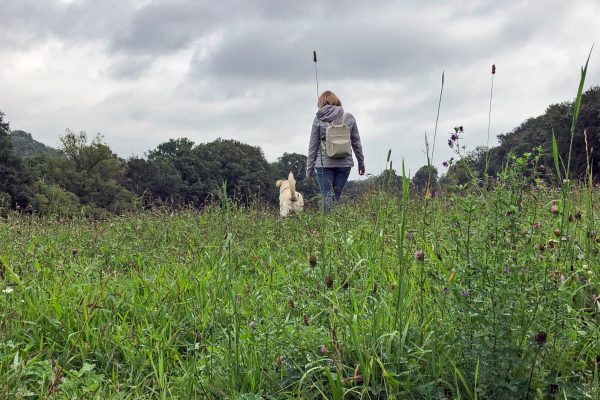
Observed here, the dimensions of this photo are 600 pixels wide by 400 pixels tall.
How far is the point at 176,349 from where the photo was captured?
341cm

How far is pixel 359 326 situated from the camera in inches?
112

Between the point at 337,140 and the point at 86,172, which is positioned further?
the point at 86,172

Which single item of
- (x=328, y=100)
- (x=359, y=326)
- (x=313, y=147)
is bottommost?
(x=359, y=326)

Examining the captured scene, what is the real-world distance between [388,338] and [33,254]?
13.7 feet

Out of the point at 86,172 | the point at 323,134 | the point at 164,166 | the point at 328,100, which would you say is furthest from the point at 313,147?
the point at 164,166

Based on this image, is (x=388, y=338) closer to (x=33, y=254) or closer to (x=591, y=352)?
(x=591, y=352)

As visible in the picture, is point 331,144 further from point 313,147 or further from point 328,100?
point 328,100

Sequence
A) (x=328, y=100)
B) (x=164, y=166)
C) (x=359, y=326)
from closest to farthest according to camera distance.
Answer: (x=359, y=326)
(x=328, y=100)
(x=164, y=166)

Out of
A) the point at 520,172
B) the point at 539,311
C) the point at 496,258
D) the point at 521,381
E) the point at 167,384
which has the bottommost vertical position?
the point at 167,384


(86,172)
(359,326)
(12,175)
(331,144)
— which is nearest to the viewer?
(359,326)

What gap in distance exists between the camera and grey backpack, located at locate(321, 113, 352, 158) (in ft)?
30.9

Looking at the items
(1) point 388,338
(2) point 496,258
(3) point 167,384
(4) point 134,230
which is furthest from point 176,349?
(4) point 134,230

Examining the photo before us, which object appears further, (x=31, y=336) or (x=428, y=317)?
(x=31, y=336)

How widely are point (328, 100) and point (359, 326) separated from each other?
7.29 metres
